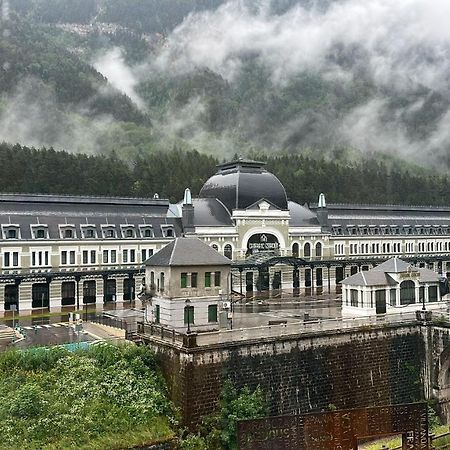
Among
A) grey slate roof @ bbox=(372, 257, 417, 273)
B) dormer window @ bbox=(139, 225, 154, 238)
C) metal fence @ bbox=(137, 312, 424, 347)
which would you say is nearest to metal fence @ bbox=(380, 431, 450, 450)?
metal fence @ bbox=(137, 312, 424, 347)

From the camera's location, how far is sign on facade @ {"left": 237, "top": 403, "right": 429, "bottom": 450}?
60.6ft

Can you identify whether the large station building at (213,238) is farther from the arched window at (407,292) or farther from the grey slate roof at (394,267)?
the arched window at (407,292)

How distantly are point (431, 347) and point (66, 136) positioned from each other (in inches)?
5446

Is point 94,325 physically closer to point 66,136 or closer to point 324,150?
point 66,136

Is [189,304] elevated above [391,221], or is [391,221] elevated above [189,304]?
[391,221]

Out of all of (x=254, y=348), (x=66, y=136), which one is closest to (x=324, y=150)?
(x=66, y=136)

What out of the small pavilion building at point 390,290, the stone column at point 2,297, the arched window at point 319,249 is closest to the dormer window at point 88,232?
the stone column at point 2,297

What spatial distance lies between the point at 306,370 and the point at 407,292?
1308cm

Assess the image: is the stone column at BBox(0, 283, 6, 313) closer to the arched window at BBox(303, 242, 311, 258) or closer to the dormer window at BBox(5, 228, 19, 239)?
the dormer window at BBox(5, 228, 19, 239)

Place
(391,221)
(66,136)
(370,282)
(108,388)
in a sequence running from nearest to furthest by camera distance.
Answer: (108,388), (370,282), (391,221), (66,136)

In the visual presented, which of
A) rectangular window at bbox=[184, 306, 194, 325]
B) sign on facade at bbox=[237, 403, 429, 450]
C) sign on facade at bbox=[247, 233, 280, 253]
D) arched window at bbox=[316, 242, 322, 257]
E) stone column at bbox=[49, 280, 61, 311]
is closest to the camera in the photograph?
sign on facade at bbox=[237, 403, 429, 450]

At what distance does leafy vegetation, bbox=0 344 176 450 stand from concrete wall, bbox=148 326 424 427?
4.11 feet

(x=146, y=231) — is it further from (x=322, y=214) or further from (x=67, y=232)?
(x=322, y=214)

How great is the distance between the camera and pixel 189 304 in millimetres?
34750
